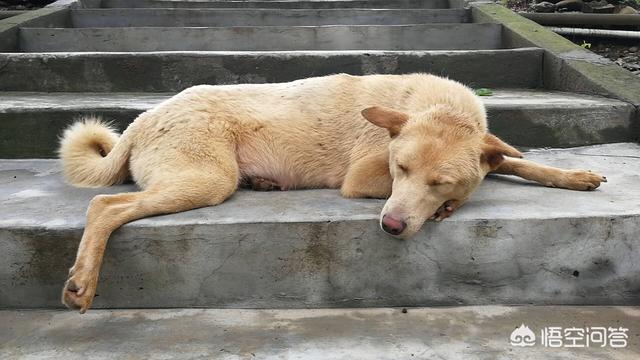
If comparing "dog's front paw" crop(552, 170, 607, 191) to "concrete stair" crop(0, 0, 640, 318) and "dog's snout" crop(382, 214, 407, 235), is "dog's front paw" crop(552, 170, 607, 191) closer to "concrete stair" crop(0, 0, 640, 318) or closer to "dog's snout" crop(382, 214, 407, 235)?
"concrete stair" crop(0, 0, 640, 318)

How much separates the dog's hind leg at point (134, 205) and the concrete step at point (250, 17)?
4686 millimetres

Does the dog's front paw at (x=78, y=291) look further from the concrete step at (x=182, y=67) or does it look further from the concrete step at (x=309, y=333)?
the concrete step at (x=182, y=67)

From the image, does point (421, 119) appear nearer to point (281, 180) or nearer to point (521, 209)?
point (521, 209)

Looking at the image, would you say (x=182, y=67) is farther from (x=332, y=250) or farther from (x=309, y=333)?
(x=309, y=333)

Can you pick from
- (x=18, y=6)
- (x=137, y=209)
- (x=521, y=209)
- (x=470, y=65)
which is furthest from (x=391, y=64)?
(x=18, y=6)

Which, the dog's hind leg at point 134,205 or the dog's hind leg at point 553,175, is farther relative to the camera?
the dog's hind leg at point 553,175

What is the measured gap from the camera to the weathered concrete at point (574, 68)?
4969 millimetres

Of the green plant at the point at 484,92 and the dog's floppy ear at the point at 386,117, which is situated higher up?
the dog's floppy ear at the point at 386,117

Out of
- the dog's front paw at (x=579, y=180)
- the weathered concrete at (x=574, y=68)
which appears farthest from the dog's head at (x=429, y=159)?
the weathered concrete at (x=574, y=68)

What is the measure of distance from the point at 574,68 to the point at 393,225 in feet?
10.9

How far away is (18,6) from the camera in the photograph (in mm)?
9500

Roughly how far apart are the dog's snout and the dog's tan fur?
1 centimetres

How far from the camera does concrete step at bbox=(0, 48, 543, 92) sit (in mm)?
5461

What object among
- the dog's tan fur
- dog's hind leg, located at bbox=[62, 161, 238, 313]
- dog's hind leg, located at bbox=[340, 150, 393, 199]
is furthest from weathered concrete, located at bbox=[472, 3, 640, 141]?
dog's hind leg, located at bbox=[62, 161, 238, 313]
